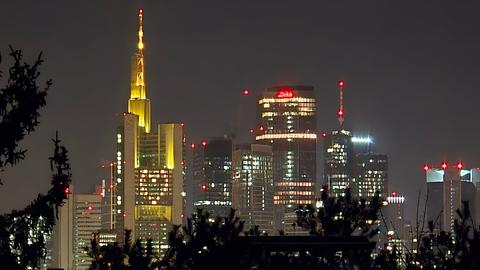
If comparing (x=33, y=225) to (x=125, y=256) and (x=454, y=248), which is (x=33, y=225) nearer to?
(x=125, y=256)

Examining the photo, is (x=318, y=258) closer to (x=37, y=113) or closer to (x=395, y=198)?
(x=37, y=113)

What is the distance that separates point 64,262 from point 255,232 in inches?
5709

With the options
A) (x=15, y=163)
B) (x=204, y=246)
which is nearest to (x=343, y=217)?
(x=204, y=246)

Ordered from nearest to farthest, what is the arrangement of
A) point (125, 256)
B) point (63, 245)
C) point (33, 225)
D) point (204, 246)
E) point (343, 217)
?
point (33, 225), point (204, 246), point (125, 256), point (343, 217), point (63, 245)

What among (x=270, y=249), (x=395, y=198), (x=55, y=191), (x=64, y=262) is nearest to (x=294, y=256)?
(x=270, y=249)

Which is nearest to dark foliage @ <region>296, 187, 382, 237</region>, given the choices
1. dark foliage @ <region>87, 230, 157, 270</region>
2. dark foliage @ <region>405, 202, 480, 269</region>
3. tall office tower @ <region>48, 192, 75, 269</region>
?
dark foliage @ <region>405, 202, 480, 269</region>

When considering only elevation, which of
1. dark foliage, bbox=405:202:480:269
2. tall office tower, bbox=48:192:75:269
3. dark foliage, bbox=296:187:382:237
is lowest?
tall office tower, bbox=48:192:75:269

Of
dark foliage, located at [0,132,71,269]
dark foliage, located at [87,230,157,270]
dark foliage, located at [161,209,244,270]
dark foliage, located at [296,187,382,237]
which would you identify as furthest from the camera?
dark foliage, located at [296,187,382,237]

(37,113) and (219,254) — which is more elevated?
(37,113)

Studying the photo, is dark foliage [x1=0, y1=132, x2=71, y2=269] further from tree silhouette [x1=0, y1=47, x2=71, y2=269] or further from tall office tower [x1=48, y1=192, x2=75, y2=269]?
tall office tower [x1=48, y1=192, x2=75, y2=269]

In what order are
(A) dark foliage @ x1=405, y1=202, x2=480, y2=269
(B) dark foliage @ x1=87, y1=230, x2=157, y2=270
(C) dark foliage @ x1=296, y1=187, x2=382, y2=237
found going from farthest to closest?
(C) dark foliage @ x1=296, y1=187, x2=382, y2=237 < (A) dark foliage @ x1=405, y1=202, x2=480, y2=269 < (B) dark foliage @ x1=87, y1=230, x2=157, y2=270

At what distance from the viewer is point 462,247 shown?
26.8 m

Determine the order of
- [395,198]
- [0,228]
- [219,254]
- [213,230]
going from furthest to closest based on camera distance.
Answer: [395,198] → [213,230] → [219,254] → [0,228]

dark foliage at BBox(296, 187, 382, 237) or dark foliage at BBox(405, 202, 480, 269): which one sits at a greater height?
dark foliage at BBox(296, 187, 382, 237)
